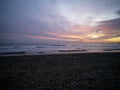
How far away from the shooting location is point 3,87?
5504mm

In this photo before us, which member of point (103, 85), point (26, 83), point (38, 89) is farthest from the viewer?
point (26, 83)

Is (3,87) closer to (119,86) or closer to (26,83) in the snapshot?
(26,83)

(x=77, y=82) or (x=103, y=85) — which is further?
(x=77, y=82)

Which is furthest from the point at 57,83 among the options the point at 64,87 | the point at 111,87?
the point at 111,87

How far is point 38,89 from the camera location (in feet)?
17.1

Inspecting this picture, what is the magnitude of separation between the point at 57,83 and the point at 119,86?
382 centimetres

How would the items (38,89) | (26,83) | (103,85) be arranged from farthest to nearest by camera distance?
(26,83), (103,85), (38,89)

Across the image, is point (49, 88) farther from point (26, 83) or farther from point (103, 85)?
point (103, 85)

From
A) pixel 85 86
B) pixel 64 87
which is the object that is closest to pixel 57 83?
pixel 64 87

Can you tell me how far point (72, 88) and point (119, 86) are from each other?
2.88 metres

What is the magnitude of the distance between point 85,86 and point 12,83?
485 cm

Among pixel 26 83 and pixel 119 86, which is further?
pixel 26 83

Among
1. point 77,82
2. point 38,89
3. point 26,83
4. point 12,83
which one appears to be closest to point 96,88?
point 77,82

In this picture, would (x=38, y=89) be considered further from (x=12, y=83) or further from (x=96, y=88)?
(x=96, y=88)
